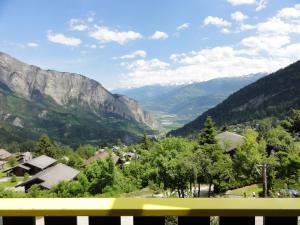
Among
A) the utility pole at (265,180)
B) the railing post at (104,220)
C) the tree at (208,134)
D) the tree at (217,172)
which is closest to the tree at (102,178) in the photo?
the tree at (208,134)

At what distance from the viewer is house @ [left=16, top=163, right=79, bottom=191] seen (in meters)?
64.9

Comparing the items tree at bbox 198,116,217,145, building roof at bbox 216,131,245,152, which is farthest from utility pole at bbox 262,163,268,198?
tree at bbox 198,116,217,145

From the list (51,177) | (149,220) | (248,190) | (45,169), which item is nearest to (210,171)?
(248,190)

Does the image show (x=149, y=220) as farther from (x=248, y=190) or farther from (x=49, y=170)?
(x=49, y=170)

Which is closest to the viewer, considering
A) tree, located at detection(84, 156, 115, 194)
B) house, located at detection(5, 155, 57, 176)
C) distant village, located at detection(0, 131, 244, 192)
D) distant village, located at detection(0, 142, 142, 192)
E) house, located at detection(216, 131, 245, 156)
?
tree, located at detection(84, 156, 115, 194)

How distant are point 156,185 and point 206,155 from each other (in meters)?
5.73

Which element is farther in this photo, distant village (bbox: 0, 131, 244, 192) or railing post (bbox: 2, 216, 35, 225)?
distant village (bbox: 0, 131, 244, 192)

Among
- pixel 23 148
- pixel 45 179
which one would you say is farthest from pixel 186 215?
pixel 23 148

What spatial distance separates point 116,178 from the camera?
47.0m

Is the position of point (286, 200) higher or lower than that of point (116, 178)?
higher

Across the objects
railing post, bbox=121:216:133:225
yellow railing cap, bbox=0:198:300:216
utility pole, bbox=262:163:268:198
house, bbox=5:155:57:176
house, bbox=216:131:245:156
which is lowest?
house, bbox=5:155:57:176

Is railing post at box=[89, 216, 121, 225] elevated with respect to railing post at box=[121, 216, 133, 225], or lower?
elevated

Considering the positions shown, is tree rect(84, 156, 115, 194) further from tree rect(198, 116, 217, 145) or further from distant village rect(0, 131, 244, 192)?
tree rect(198, 116, 217, 145)

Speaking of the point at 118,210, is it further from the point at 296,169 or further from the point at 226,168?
the point at 226,168
